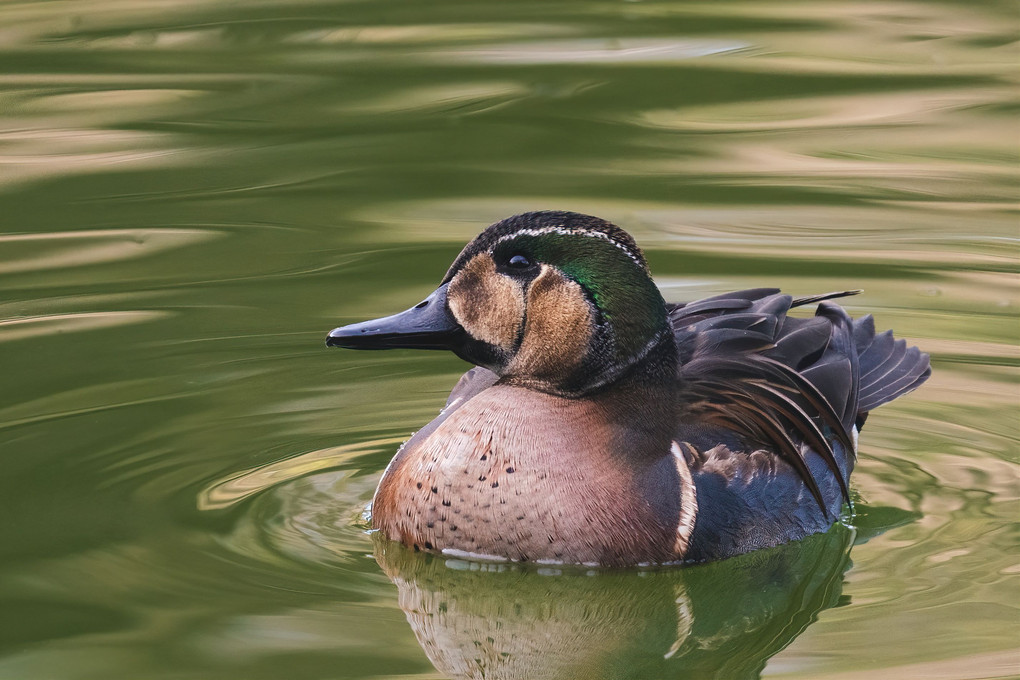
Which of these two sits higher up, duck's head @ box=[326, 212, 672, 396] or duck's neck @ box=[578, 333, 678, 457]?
duck's head @ box=[326, 212, 672, 396]

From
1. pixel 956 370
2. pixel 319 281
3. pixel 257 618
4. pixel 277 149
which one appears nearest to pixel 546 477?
pixel 257 618

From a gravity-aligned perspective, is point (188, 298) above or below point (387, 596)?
above

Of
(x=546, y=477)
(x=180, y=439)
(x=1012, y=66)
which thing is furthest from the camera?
(x=1012, y=66)

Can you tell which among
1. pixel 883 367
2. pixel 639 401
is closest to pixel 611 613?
pixel 639 401

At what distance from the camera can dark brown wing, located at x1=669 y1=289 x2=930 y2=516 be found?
661 cm

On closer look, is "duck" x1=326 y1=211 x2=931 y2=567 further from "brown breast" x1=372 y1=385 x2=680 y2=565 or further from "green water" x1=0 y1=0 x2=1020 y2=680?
"green water" x1=0 y1=0 x2=1020 y2=680

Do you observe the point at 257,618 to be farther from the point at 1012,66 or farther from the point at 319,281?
→ the point at 1012,66

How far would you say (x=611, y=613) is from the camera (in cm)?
600

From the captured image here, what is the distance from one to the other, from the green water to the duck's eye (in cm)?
115

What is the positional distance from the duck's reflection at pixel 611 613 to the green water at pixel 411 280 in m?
0.02

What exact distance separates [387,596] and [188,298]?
359 centimetres

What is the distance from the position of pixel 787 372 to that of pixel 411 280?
10.6ft

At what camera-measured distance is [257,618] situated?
577 cm

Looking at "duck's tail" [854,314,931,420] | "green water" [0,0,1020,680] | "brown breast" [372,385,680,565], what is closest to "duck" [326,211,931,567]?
"brown breast" [372,385,680,565]
